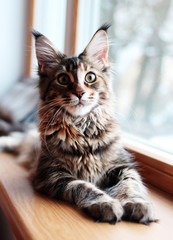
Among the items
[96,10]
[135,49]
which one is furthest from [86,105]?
[96,10]

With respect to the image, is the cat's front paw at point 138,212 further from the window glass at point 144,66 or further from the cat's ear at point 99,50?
the cat's ear at point 99,50

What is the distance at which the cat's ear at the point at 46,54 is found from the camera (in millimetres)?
1089

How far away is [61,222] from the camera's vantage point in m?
0.77

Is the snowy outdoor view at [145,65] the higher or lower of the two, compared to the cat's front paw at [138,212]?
higher

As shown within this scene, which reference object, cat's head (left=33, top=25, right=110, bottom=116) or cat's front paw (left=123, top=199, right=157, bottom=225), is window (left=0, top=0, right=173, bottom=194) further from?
cat's front paw (left=123, top=199, right=157, bottom=225)

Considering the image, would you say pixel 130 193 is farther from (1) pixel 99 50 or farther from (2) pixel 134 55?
(2) pixel 134 55

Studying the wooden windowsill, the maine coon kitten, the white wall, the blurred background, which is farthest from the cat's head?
the white wall

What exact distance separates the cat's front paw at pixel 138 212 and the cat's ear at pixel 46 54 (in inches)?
28.9

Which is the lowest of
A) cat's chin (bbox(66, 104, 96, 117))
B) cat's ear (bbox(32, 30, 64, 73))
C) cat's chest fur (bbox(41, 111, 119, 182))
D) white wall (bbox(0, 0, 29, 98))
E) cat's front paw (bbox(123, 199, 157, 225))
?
cat's front paw (bbox(123, 199, 157, 225))

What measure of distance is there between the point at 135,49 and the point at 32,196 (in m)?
1.10

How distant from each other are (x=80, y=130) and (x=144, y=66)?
0.70 metres

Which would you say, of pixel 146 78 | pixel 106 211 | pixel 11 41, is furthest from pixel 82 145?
pixel 11 41

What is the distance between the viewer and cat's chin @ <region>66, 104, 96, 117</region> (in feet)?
3.23

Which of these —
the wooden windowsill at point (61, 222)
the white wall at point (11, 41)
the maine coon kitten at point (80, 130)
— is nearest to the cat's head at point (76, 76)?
the maine coon kitten at point (80, 130)
